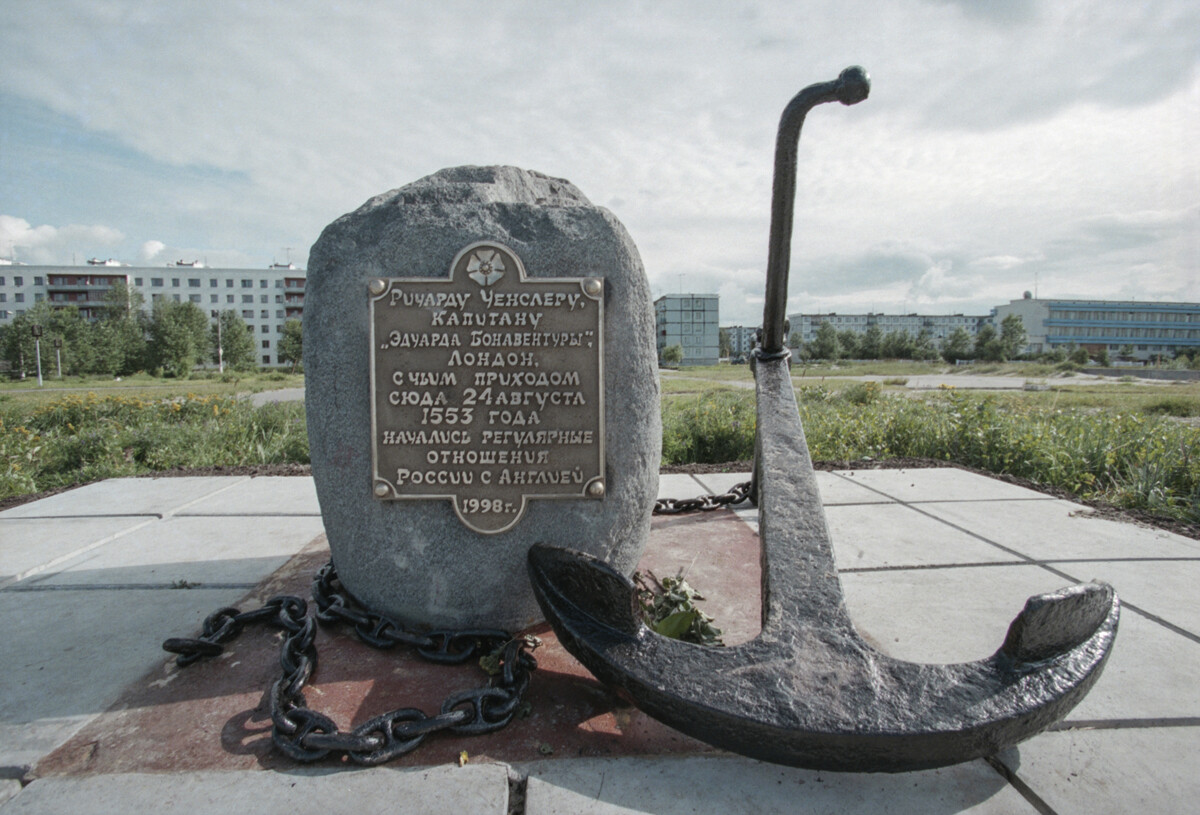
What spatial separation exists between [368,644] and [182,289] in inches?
3891

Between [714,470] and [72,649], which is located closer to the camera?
[72,649]

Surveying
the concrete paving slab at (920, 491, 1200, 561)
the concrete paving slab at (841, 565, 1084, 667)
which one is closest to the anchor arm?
the concrete paving slab at (841, 565, 1084, 667)

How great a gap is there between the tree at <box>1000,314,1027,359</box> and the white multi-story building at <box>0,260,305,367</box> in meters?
84.9

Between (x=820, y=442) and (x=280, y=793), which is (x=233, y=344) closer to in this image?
(x=820, y=442)

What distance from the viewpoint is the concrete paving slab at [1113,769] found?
143 centimetres

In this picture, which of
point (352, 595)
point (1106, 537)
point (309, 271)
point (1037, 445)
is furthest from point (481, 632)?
point (1037, 445)

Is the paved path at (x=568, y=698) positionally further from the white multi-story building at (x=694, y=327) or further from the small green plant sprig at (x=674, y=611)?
the white multi-story building at (x=694, y=327)

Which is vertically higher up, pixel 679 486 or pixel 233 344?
pixel 233 344

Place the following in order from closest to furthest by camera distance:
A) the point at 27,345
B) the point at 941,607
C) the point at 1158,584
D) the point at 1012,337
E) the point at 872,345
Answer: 1. the point at 941,607
2. the point at 1158,584
3. the point at 27,345
4. the point at 1012,337
5. the point at 872,345

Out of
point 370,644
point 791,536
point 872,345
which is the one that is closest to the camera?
point 791,536

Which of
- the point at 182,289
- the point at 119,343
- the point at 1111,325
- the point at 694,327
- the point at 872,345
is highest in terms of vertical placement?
the point at 182,289

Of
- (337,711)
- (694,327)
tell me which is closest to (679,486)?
(337,711)

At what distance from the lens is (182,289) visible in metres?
82.5

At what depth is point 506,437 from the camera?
221 centimetres
